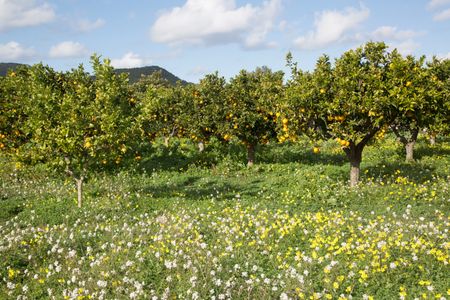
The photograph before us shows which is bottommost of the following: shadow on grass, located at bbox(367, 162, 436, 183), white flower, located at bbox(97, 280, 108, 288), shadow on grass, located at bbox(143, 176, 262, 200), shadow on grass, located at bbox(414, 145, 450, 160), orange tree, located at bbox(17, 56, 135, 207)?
shadow on grass, located at bbox(143, 176, 262, 200)

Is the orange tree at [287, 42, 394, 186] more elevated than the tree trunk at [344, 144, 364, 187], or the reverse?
the orange tree at [287, 42, 394, 186]

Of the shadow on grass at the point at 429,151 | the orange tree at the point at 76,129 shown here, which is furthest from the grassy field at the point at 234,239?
the shadow on grass at the point at 429,151

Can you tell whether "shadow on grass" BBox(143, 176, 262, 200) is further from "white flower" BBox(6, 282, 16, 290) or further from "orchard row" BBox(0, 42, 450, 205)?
"white flower" BBox(6, 282, 16, 290)

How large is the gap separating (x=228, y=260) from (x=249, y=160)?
16472mm

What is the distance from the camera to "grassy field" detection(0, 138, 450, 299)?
8859 millimetres

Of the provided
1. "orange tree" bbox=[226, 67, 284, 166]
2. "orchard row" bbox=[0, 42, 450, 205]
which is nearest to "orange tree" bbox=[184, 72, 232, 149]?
"orange tree" bbox=[226, 67, 284, 166]

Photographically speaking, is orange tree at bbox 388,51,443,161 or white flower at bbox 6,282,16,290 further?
orange tree at bbox 388,51,443,161

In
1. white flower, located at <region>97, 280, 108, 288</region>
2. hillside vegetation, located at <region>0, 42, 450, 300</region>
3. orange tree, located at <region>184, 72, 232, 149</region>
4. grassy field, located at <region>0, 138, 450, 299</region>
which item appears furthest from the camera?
orange tree, located at <region>184, 72, 232, 149</region>

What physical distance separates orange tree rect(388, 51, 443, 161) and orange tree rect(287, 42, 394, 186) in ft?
1.45

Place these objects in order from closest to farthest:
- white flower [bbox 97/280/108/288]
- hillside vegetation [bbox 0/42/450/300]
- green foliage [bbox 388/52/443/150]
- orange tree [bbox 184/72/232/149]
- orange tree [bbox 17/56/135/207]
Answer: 1. white flower [bbox 97/280/108/288]
2. hillside vegetation [bbox 0/42/450/300]
3. green foliage [bbox 388/52/443/150]
4. orange tree [bbox 17/56/135/207]
5. orange tree [bbox 184/72/232/149]

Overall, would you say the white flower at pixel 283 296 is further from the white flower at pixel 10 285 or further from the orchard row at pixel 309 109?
the orchard row at pixel 309 109

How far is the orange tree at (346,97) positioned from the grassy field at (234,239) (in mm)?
2779

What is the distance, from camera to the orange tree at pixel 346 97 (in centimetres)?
1569

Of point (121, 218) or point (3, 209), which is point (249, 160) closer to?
point (121, 218)
